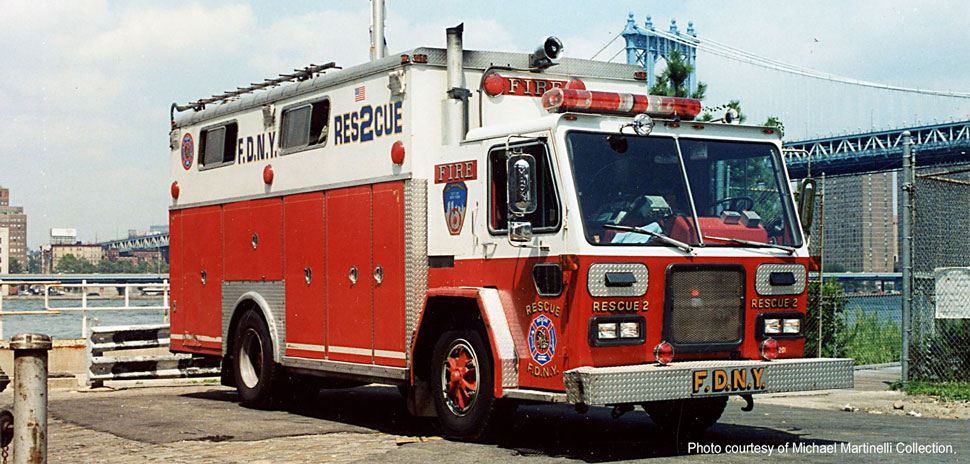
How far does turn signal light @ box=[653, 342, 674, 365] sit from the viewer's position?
9094mm

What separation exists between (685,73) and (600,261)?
1316cm

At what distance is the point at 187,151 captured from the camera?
1529cm

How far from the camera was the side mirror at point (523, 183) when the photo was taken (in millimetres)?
9156

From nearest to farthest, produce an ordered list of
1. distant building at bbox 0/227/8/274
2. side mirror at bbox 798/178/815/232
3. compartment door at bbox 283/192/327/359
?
side mirror at bbox 798/178/815/232
compartment door at bbox 283/192/327/359
distant building at bbox 0/227/8/274

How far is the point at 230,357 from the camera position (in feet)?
46.1

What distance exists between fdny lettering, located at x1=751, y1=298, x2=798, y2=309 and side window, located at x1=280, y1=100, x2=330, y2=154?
4906 millimetres

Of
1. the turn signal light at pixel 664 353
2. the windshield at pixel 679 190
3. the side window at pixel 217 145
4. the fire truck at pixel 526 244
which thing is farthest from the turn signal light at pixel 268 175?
the turn signal light at pixel 664 353

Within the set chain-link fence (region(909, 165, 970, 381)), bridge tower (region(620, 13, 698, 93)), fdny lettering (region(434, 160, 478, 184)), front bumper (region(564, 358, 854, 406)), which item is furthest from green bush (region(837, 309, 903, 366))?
bridge tower (region(620, 13, 698, 93))

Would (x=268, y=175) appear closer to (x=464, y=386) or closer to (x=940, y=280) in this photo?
(x=464, y=386)

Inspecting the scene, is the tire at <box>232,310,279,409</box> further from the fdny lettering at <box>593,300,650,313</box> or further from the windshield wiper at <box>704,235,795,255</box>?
the windshield wiper at <box>704,235,795,255</box>

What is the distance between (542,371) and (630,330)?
767 mm

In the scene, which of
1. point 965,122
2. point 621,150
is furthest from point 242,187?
point 965,122

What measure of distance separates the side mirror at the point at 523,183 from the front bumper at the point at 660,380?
4.38 ft

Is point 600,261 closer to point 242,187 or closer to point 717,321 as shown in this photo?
point 717,321
